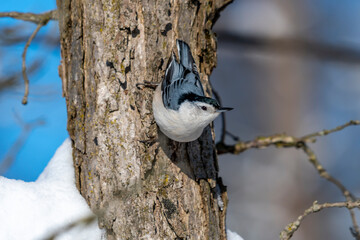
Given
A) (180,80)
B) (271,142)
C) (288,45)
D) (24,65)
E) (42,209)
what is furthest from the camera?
(288,45)

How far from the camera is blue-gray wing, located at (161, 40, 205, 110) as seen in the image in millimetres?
1592

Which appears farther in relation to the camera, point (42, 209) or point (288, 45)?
point (288, 45)

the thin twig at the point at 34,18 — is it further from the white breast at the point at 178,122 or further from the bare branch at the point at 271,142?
the bare branch at the point at 271,142

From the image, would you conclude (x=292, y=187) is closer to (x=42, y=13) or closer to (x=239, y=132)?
(x=239, y=132)

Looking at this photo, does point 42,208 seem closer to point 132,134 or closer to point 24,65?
point 132,134

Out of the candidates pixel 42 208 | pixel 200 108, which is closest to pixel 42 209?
pixel 42 208

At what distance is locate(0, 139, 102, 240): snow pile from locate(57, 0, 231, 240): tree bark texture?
52 mm

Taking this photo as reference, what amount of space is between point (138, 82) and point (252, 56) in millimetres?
3803

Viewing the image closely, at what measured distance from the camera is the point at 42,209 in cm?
151

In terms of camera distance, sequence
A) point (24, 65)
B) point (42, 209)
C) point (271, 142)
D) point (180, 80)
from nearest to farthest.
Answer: point (42, 209)
point (180, 80)
point (24, 65)
point (271, 142)

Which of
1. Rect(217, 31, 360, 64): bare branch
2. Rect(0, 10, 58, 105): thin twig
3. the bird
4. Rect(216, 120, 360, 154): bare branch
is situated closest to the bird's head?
the bird

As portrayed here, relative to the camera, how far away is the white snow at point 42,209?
Result: 1450mm

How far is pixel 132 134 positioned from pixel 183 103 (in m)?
0.23

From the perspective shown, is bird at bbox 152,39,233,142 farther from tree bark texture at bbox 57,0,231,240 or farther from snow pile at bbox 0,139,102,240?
snow pile at bbox 0,139,102,240
